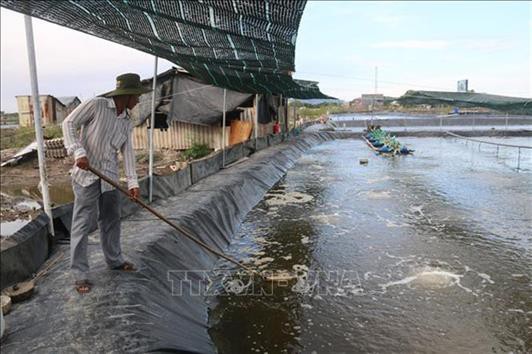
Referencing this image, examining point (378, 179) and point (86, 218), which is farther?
point (378, 179)

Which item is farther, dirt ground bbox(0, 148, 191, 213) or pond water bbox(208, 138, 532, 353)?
dirt ground bbox(0, 148, 191, 213)

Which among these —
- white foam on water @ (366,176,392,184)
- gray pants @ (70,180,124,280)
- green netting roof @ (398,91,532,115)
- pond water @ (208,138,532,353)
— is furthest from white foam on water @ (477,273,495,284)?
green netting roof @ (398,91,532,115)

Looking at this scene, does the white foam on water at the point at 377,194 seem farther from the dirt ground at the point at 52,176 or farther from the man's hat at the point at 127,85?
the man's hat at the point at 127,85

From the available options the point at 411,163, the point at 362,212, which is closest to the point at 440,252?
the point at 362,212

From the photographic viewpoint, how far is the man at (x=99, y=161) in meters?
3.16

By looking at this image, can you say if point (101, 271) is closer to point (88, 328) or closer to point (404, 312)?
point (88, 328)

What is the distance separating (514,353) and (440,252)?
2359mm

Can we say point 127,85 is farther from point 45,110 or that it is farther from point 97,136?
point 45,110

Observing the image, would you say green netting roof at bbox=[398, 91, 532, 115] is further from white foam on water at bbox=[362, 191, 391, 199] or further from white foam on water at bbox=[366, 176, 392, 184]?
white foam on water at bbox=[362, 191, 391, 199]

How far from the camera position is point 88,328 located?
274 cm

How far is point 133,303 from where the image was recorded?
3.16 meters

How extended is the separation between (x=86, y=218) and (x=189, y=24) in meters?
2.22

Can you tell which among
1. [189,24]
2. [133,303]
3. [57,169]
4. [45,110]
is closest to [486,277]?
[133,303]

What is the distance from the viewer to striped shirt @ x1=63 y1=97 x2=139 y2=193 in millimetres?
3062
